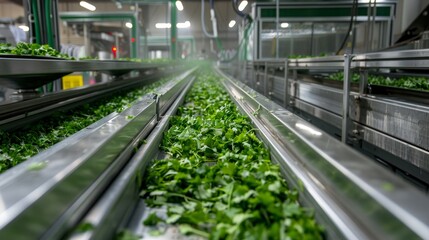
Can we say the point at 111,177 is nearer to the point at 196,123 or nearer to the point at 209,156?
the point at 209,156

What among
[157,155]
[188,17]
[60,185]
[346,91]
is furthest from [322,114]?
[188,17]

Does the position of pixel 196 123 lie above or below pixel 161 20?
below

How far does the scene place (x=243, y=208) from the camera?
3.41 ft

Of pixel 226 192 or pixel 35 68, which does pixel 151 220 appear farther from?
pixel 35 68

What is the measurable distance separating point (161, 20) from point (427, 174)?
1979 cm

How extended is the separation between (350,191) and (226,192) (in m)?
0.39

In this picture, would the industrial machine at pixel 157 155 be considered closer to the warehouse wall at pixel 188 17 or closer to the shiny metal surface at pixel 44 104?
the shiny metal surface at pixel 44 104

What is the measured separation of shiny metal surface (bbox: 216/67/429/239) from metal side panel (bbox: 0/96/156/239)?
0.65 m

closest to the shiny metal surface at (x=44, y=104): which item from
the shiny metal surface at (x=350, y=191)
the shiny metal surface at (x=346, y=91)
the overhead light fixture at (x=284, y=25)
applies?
the shiny metal surface at (x=350, y=191)

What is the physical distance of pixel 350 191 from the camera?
92cm

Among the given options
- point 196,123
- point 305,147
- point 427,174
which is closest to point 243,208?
point 305,147

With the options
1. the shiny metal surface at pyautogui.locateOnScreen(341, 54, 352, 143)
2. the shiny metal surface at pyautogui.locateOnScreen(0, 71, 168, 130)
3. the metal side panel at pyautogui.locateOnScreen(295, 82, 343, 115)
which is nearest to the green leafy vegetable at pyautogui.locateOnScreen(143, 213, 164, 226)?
the shiny metal surface at pyautogui.locateOnScreen(0, 71, 168, 130)

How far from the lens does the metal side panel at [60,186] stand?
0.71m

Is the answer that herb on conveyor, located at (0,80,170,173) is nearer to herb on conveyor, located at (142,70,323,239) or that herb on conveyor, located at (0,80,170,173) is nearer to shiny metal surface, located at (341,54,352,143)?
herb on conveyor, located at (142,70,323,239)
